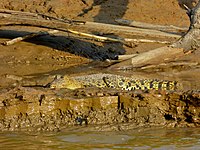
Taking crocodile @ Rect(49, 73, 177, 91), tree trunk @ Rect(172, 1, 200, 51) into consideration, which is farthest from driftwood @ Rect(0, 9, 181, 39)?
crocodile @ Rect(49, 73, 177, 91)

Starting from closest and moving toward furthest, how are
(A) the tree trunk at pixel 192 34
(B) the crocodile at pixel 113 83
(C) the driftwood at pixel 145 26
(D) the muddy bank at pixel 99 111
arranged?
(D) the muddy bank at pixel 99 111 < (B) the crocodile at pixel 113 83 < (A) the tree trunk at pixel 192 34 < (C) the driftwood at pixel 145 26

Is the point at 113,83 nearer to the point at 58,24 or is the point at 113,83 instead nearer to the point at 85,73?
the point at 85,73

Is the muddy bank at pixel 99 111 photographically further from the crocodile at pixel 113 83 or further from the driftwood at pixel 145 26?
the driftwood at pixel 145 26

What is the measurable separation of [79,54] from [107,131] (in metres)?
5.27

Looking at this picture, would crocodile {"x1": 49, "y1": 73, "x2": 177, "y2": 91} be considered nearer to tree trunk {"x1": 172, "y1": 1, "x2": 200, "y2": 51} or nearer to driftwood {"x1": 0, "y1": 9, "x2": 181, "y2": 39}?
tree trunk {"x1": 172, "y1": 1, "x2": 200, "y2": 51}

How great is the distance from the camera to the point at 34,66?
33.8 ft

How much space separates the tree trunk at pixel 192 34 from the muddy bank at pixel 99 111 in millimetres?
3134

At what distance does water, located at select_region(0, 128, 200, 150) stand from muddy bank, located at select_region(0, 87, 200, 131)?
0.16m

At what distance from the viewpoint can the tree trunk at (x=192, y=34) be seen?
9.27 m

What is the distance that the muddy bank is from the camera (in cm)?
637

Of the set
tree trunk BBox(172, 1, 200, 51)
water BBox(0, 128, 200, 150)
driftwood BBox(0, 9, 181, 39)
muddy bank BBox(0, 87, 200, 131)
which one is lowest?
water BBox(0, 128, 200, 150)

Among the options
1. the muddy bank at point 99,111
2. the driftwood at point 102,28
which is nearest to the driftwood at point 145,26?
the driftwood at point 102,28

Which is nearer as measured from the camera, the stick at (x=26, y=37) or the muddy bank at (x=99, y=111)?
the muddy bank at (x=99, y=111)

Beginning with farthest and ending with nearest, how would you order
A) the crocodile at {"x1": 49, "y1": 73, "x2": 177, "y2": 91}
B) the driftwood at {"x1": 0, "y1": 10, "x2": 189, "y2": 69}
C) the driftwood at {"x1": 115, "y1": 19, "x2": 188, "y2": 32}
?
the driftwood at {"x1": 115, "y1": 19, "x2": 188, "y2": 32}
the driftwood at {"x1": 0, "y1": 10, "x2": 189, "y2": 69}
the crocodile at {"x1": 49, "y1": 73, "x2": 177, "y2": 91}
